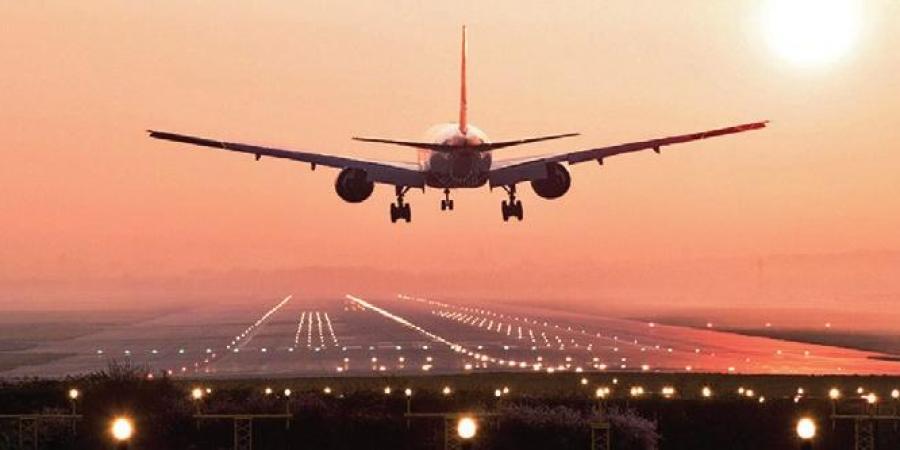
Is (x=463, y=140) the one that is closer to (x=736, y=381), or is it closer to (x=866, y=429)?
(x=866, y=429)

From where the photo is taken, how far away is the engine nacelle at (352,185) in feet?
281

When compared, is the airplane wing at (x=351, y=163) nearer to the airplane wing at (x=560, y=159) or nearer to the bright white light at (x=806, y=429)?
the airplane wing at (x=560, y=159)

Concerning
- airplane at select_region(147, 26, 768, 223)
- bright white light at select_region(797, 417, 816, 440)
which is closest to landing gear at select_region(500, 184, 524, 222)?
airplane at select_region(147, 26, 768, 223)

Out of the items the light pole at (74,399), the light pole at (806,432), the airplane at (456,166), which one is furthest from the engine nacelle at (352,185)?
the light pole at (806,432)

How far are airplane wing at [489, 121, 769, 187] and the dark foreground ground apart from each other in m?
12.9

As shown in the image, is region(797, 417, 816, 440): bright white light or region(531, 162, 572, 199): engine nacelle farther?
region(531, 162, 572, 199): engine nacelle

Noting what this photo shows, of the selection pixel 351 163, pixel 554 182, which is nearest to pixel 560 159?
pixel 554 182

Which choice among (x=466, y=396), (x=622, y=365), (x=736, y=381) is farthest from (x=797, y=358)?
(x=466, y=396)

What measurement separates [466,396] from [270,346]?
356ft

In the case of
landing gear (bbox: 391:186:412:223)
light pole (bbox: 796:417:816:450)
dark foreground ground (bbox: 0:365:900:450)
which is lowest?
dark foreground ground (bbox: 0:365:900:450)

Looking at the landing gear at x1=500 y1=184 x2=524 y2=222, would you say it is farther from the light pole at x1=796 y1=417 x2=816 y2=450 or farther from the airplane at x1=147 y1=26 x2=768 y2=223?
the light pole at x1=796 y1=417 x2=816 y2=450

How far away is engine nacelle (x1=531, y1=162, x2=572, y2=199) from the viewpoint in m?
88.6

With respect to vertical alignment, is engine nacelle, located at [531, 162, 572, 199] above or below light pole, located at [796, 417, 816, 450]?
above

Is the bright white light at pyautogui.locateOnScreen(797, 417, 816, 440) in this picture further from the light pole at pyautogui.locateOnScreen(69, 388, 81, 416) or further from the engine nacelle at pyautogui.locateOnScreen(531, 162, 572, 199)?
the engine nacelle at pyautogui.locateOnScreen(531, 162, 572, 199)
